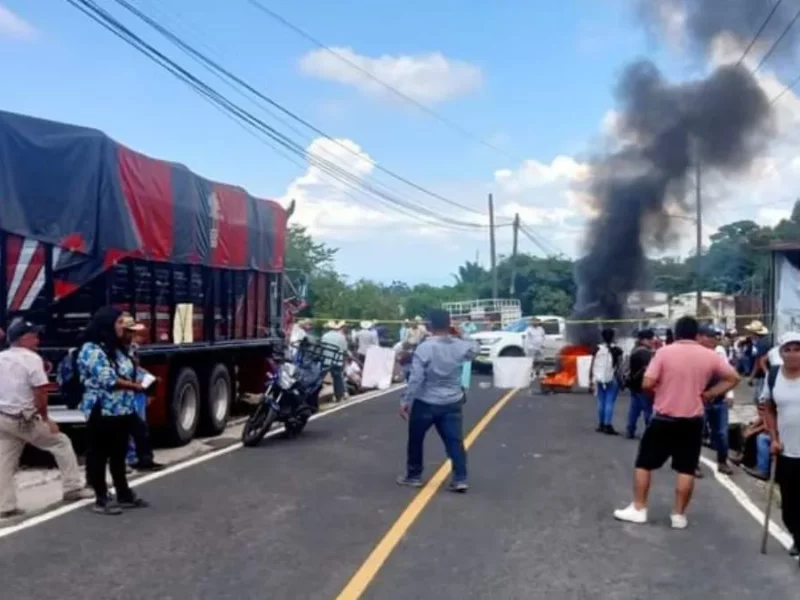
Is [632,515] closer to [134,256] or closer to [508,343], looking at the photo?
[134,256]

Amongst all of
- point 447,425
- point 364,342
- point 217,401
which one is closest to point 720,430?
point 447,425

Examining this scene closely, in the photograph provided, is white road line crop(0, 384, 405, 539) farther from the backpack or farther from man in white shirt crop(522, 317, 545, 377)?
man in white shirt crop(522, 317, 545, 377)

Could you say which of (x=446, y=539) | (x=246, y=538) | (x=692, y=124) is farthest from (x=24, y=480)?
(x=692, y=124)

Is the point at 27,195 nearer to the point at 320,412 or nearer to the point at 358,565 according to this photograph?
the point at 358,565

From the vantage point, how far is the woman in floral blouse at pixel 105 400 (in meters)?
8.31

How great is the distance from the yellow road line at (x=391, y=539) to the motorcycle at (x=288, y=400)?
254 cm

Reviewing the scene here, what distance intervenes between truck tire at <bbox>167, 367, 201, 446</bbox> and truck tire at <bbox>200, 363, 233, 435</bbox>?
0.19 meters

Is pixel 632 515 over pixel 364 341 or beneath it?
beneath

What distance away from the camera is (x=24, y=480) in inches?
409

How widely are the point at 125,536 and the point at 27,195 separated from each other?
15.9 feet

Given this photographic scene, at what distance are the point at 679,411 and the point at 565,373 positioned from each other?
52.1ft

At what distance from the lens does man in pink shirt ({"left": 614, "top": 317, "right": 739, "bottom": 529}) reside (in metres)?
8.09

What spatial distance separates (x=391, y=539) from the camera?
300 inches

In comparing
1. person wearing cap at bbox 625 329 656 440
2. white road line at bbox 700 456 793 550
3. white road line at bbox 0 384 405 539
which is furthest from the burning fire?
white road line at bbox 700 456 793 550
